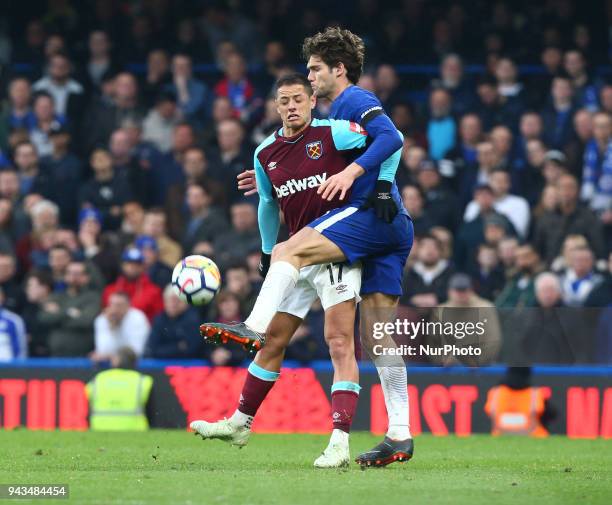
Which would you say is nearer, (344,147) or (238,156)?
(344,147)

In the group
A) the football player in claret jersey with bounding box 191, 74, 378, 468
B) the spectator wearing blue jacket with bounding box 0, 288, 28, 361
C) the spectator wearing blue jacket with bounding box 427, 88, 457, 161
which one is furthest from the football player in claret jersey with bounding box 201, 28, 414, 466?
the spectator wearing blue jacket with bounding box 427, 88, 457, 161

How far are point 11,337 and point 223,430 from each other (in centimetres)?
629

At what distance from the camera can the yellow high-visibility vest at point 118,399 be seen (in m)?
13.6

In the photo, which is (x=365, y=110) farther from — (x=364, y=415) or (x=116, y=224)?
(x=116, y=224)

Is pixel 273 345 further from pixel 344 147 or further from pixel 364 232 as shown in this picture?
pixel 344 147

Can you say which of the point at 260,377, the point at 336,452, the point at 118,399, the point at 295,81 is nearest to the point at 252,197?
the point at 118,399

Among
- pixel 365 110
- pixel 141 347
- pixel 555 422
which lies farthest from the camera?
pixel 141 347

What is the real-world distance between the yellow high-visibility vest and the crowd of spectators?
1.70ft

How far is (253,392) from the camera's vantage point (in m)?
8.70

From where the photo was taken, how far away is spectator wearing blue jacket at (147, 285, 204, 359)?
14.1 metres

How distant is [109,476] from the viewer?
7.74 meters

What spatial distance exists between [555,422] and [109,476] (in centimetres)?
635

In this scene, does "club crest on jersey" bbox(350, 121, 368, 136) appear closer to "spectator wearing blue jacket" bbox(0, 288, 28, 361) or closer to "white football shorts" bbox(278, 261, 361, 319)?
"white football shorts" bbox(278, 261, 361, 319)

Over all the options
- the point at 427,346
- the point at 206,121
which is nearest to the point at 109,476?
the point at 427,346
